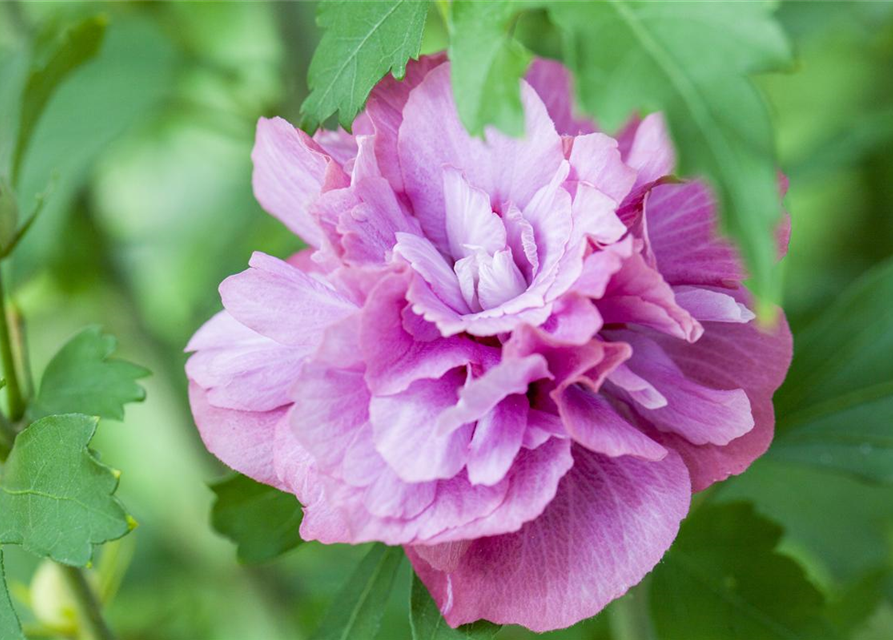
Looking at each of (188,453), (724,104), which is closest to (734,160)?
(724,104)

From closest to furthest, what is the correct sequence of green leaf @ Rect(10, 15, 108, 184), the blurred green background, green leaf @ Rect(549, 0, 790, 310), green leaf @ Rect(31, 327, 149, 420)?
green leaf @ Rect(549, 0, 790, 310)
green leaf @ Rect(31, 327, 149, 420)
green leaf @ Rect(10, 15, 108, 184)
the blurred green background

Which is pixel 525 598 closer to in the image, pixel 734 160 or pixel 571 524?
pixel 571 524

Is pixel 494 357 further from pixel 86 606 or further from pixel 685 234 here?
pixel 86 606

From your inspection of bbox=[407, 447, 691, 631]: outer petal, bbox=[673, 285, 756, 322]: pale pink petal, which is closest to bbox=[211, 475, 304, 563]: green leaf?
bbox=[407, 447, 691, 631]: outer petal

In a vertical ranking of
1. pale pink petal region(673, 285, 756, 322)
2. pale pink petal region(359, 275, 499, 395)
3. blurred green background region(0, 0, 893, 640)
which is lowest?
blurred green background region(0, 0, 893, 640)

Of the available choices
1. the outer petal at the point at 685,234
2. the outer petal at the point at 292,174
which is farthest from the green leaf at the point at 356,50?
the outer petal at the point at 685,234

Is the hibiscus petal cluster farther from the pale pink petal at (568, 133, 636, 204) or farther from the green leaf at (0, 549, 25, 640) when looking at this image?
the green leaf at (0, 549, 25, 640)

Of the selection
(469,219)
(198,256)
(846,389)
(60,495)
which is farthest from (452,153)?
(198,256)
